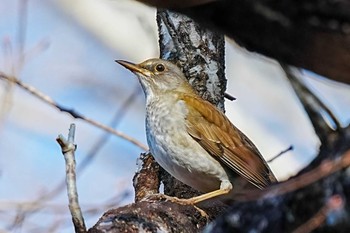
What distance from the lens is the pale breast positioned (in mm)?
4703

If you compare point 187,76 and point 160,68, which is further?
point 160,68

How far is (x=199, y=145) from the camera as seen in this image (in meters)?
4.95

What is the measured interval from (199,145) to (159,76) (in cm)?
65

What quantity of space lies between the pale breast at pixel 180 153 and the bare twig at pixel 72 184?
4.79 ft

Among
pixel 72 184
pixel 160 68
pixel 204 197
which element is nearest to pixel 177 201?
pixel 204 197

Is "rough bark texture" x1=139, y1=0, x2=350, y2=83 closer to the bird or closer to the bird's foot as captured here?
the bird's foot

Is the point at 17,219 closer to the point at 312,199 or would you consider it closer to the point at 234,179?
the point at 234,179

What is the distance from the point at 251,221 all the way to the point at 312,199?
0.60ft

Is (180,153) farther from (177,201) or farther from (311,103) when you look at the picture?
(311,103)

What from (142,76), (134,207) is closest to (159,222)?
(134,207)

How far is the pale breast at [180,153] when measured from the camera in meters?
4.70

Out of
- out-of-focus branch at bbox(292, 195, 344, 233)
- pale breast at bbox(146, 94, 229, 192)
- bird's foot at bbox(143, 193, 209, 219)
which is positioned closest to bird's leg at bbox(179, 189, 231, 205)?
bird's foot at bbox(143, 193, 209, 219)

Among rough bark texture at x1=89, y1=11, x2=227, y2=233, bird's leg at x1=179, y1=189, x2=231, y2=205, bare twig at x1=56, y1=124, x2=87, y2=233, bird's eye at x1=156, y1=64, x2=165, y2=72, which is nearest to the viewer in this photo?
bare twig at x1=56, y1=124, x2=87, y2=233

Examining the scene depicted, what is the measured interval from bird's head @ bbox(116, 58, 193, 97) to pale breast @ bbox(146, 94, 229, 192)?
0.55 feet
